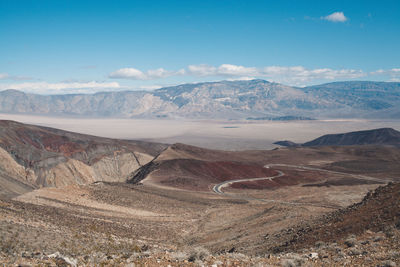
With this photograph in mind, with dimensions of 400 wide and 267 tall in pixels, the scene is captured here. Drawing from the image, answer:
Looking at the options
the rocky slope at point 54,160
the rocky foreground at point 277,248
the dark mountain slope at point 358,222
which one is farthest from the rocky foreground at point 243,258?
the rocky slope at point 54,160

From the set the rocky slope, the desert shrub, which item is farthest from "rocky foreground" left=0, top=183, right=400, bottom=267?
the rocky slope

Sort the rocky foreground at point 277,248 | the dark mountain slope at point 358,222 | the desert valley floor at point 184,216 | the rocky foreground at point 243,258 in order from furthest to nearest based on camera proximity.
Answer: the dark mountain slope at point 358,222 → the desert valley floor at point 184,216 → the rocky foreground at point 277,248 → the rocky foreground at point 243,258

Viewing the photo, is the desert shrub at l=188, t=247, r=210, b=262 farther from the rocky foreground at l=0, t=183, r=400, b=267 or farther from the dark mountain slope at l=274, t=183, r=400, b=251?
the dark mountain slope at l=274, t=183, r=400, b=251

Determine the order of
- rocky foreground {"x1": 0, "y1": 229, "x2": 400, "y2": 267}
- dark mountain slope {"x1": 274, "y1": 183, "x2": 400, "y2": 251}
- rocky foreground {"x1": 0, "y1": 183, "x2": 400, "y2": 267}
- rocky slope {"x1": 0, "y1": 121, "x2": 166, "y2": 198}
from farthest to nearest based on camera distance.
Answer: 1. rocky slope {"x1": 0, "y1": 121, "x2": 166, "y2": 198}
2. dark mountain slope {"x1": 274, "y1": 183, "x2": 400, "y2": 251}
3. rocky foreground {"x1": 0, "y1": 183, "x2": 400, "y2": 267}
4. rocky foreground {"x1": 0, "y1": 229, "x2": 400, "y2": 267}

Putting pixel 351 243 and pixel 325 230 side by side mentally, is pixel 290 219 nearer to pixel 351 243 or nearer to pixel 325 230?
pixel 325 230

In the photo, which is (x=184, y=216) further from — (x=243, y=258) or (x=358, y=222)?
(x=243, y=258)

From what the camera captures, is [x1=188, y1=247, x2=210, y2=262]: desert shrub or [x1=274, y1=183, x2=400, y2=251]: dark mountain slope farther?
[x1=274, y1=183, x2=400, y2=251]: dark mountain slope

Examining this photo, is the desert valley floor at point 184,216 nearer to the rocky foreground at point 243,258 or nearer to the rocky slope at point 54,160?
the rocky foreground at point 243,258

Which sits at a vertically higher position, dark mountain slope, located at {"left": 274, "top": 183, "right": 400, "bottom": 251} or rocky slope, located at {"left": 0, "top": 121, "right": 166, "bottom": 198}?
dark mountain slope, located at {"left": 274, "top": 183, "right": 400, "bottom": 251}
